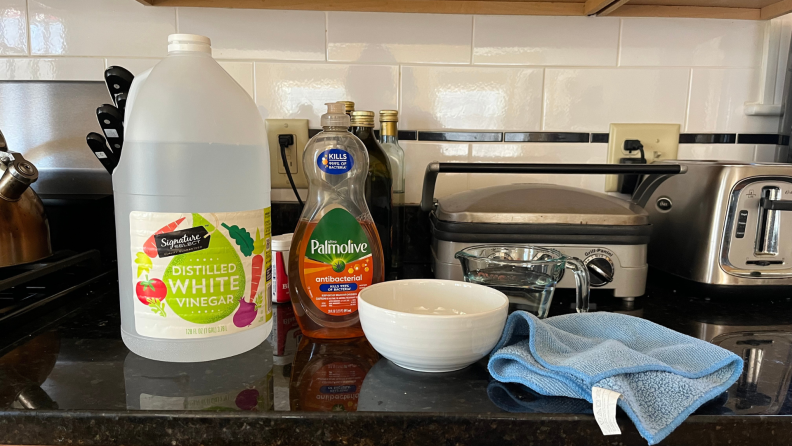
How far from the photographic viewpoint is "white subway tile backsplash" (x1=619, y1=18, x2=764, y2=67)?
0.93 meters

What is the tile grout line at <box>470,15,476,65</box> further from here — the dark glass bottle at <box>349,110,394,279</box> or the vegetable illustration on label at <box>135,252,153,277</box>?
the vegetable illustration on label at <box>135,252,153,277</box>

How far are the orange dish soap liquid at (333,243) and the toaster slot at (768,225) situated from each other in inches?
21.2

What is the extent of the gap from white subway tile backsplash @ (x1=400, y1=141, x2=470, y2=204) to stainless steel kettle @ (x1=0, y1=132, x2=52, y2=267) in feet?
1.93

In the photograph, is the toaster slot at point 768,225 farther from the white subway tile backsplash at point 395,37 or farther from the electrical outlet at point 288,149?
the electrical outlet at point 288,149

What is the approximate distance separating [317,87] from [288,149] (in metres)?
0.13

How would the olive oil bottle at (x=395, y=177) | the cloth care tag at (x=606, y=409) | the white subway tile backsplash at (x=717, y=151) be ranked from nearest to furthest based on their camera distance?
the cloth care tag at (x=606, y=409) → the olive oil bottle at (x=395, y=177) → the white subway tile backsplash at (x=717, y=151)

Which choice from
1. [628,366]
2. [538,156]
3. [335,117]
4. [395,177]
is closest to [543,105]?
[538,156]

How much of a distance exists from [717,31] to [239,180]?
3.05 feet

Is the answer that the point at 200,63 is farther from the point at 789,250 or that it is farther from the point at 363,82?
the point at 789,250

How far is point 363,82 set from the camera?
93 cm

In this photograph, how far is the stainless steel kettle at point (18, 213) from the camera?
660 mm

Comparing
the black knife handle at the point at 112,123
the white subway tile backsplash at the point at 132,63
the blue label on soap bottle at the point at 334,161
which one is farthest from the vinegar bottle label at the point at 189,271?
the white subway tile backsplash at the point at 132,63

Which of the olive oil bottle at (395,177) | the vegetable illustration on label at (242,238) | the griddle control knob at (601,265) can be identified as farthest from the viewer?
the olive oil bottle at (395,177)

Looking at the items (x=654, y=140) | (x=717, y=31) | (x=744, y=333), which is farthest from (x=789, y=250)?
(x=717, y=31)
